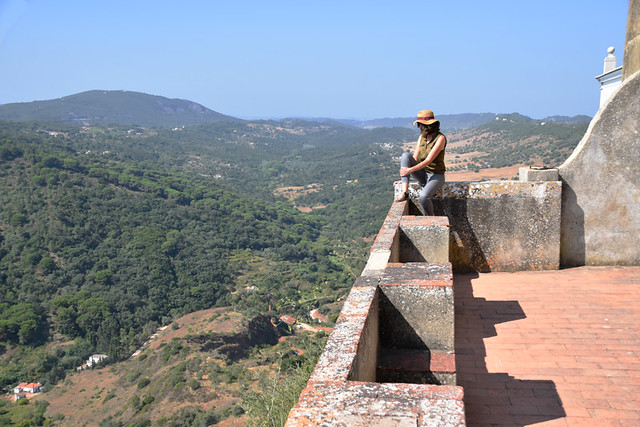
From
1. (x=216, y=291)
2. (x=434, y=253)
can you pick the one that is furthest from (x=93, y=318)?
(x=434, y=253)

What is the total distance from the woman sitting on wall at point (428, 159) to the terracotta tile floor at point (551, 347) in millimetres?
904

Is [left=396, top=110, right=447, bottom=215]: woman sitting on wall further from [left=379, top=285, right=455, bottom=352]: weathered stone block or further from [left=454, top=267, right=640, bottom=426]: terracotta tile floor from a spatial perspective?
[left=379, top=285, right=455, bottom=352]: weathered stone block

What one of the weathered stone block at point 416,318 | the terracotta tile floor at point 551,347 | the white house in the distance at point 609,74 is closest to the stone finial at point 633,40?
the terracotta tile floor at point 551,347

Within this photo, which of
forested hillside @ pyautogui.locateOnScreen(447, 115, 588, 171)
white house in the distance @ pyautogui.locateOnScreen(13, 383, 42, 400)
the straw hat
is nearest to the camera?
the straw hat

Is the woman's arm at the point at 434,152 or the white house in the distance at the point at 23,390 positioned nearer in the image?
the woman's arm at the point at 434,152

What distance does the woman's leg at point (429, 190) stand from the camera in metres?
4.67

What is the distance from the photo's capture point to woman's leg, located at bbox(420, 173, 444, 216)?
467 centimetres

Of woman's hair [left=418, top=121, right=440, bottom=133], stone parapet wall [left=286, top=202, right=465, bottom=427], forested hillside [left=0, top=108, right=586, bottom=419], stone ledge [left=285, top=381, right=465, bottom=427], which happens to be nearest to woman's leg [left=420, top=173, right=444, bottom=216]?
woman's hair [left=418, top=121, right=440, bottom=133]

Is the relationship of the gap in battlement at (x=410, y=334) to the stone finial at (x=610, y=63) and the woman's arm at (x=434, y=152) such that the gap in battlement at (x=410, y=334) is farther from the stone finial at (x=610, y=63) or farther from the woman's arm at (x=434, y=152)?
the stone finial at (x=610, y=63)

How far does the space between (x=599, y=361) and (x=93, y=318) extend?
142 feet

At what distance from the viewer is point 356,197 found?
247 ft

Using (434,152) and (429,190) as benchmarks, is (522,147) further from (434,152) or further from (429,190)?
(434,152)

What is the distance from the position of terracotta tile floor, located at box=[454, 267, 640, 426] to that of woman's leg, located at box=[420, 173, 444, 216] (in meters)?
0.75

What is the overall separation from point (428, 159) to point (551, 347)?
2.04m
